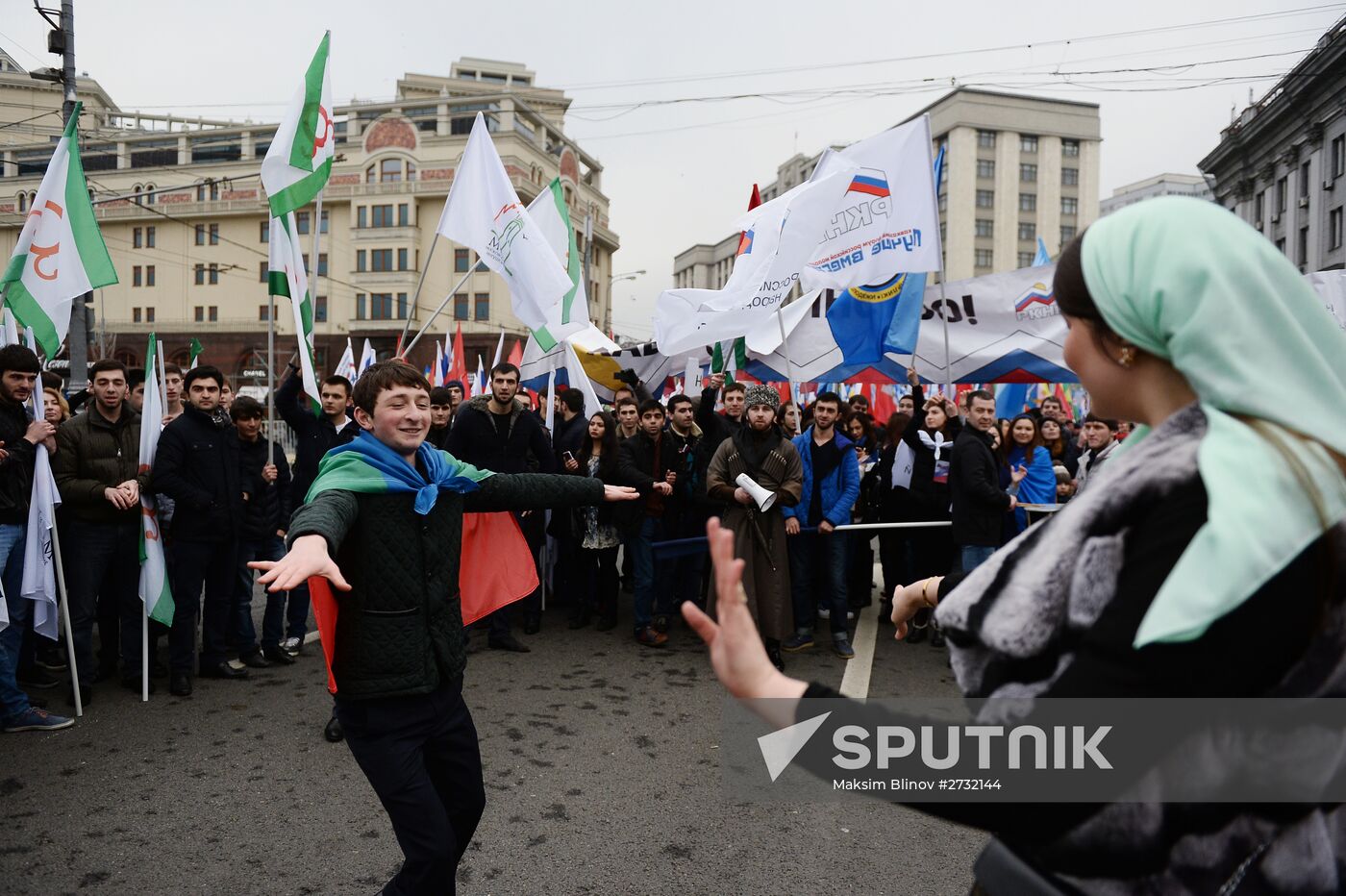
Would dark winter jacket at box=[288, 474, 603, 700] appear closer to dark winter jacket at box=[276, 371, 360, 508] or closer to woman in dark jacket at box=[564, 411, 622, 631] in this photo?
dark winter jacket at box=[276, 371, 360, 508]

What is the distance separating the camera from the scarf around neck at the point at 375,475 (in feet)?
9.31

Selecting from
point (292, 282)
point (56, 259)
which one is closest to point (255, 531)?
point (292, 282)

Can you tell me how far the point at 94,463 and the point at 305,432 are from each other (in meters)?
1.42

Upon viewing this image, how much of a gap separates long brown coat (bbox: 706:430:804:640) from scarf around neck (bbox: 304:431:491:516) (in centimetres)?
411

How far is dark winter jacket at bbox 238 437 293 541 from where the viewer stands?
21.7 feet

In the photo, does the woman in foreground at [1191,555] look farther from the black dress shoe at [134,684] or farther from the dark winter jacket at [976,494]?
the black dress shoe at [134,684]

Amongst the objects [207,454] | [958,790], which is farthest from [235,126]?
[958,790]

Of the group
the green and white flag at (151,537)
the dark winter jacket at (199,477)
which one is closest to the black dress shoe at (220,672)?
the green and white flag at (151,537)

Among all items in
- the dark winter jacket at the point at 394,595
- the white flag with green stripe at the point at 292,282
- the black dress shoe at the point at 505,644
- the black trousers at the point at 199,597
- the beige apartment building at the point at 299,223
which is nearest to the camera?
the dark winter jacket at the point at 394,595

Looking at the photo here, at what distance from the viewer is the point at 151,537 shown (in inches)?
232

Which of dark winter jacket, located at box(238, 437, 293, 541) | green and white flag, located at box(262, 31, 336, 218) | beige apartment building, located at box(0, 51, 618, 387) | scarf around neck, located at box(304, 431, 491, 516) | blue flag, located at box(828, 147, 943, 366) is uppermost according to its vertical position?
beige apartment building, located at box(0, 51, 618, 387)

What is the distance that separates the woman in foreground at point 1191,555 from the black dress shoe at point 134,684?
20.5 ft

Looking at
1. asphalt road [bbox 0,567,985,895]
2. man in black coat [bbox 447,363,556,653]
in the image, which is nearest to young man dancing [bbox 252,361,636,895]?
asphalt road [bbox 0,567,985,895]

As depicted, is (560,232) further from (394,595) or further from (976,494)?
(394,595)
